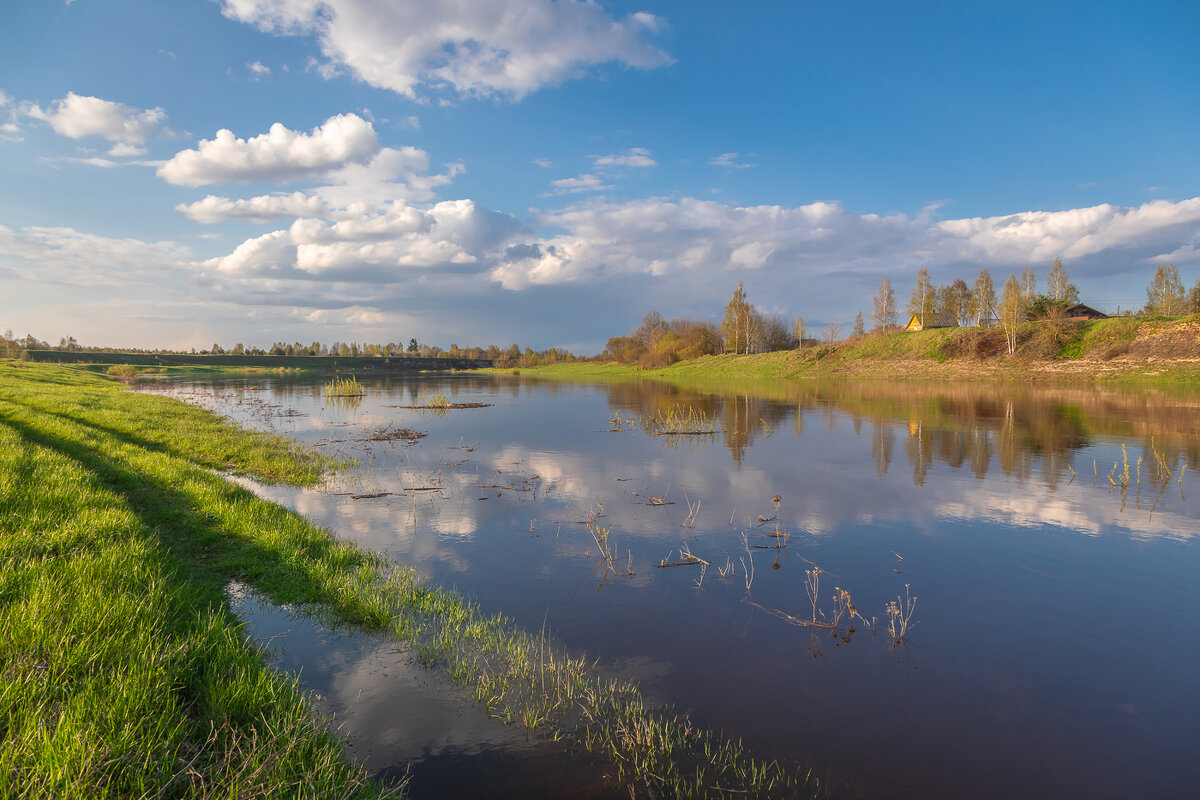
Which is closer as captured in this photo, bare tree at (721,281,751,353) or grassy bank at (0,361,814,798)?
grassy bank at (0,361,814,798)

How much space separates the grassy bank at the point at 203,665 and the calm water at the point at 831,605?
1.37 feet

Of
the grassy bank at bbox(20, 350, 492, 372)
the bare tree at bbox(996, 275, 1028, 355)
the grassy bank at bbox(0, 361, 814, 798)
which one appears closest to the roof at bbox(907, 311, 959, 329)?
the bare tree at bbox(996, 275, 1028, 355)

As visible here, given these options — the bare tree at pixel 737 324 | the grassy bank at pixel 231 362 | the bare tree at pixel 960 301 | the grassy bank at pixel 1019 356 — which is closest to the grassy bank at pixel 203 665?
the grassy bank at pixel 1019 356

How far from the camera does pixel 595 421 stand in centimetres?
3003

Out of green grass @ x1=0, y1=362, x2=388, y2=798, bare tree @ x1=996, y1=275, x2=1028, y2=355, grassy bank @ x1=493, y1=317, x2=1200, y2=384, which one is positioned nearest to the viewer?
green grass @ x1=0, y1=362, x2=388, y2=798

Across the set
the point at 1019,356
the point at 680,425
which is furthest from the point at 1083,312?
the point at 680,425

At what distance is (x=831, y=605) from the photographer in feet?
24.5

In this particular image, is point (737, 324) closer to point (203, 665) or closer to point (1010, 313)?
point (1010, 313)

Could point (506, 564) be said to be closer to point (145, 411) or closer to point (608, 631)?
point (608, 631)

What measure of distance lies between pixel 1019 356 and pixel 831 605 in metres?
59.3

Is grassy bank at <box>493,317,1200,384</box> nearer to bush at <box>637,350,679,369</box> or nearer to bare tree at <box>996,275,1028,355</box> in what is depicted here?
bare tree at <box>996,275,1028,355</box>

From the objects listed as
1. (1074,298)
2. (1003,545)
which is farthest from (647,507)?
(1074,298)

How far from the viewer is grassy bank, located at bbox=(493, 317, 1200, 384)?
44.0 metres

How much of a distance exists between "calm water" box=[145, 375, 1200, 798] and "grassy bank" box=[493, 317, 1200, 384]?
114 ft
